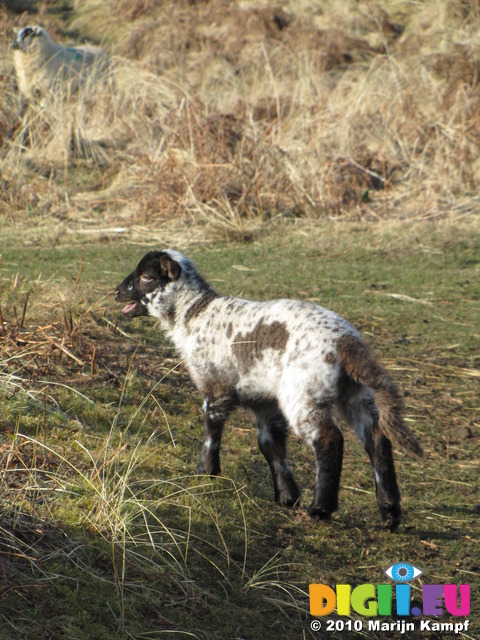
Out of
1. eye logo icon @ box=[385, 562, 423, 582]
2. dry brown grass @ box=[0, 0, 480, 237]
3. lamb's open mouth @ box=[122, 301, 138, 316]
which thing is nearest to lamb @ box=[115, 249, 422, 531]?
lamb's open mouth @ box=[122, 301, 138, 316]

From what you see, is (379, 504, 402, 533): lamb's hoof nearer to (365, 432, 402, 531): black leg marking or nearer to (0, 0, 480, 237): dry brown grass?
(365, 432, 402, 531): black leg marking

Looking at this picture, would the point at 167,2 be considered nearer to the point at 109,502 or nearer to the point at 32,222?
the point at 32,222

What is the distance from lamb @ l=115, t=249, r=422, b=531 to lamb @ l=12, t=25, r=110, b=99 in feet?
34.7

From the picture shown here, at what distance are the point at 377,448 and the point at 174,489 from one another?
3.83ft

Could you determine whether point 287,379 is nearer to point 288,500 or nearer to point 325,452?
point 325,452

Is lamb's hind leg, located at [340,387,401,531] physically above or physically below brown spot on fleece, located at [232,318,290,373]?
below

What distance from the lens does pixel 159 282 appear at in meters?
5.65

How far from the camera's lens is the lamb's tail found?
432 centimetres

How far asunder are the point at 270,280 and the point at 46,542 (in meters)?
5.94

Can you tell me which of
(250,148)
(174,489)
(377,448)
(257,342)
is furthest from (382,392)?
(250,148)

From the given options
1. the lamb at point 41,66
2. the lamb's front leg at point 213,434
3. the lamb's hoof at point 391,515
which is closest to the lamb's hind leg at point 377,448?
the lamb's hoof at point 391,515

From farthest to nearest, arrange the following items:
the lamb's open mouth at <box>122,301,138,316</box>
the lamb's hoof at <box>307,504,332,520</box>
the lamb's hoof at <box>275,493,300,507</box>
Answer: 1. the lamb's open mouth at <box>122,301,138,316</box>
2. the lamb's hoof at <box>275,493,300,507</box>
3. the lamb's hoof at <box>307,504,332,520</box>

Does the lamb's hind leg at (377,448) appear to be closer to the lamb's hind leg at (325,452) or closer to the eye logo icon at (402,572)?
the lamb's hind leg at (325,452)

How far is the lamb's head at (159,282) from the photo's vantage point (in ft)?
18.4
